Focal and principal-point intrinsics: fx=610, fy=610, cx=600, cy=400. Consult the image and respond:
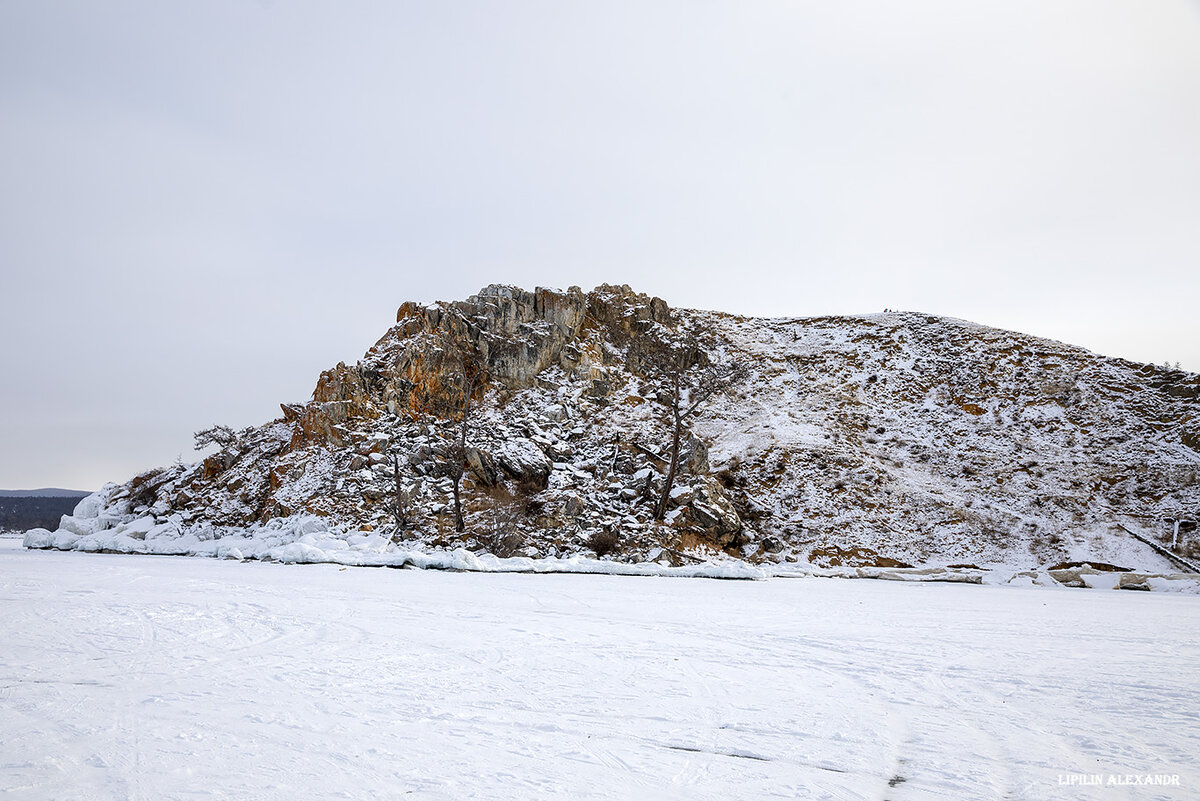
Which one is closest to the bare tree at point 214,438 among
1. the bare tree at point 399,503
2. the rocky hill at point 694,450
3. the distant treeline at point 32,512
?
the rocky hill at point 694,450

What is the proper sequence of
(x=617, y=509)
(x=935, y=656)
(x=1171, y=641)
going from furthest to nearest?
(x=617, y=509) → (x=1171, y=641) → (x=935, y=656)

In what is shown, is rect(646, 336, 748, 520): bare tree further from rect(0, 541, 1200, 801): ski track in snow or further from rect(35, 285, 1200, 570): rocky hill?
rect(0, 541, 1200, 801): ski track in snow

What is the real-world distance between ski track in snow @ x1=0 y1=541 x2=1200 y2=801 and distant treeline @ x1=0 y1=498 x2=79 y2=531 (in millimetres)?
83082

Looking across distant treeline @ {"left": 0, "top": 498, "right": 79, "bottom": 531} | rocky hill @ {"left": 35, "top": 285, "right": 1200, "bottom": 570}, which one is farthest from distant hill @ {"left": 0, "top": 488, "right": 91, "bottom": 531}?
rocky hill @ {"left": 35, "top": 285, "right": 1200, "bottom": 570}

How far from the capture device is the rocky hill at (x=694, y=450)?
2544 cm

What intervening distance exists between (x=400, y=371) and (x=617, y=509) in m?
15.8

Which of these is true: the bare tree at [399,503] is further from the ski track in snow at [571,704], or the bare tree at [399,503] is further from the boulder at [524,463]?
the ski track in snow at [571,704]

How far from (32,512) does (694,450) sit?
11114cm

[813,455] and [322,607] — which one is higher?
[813,455]

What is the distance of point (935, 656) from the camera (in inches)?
259

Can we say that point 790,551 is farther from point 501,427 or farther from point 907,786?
Result: point 907,786

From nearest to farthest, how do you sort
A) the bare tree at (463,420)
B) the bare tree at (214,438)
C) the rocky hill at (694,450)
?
1. the rocky hill at (694,450)
2. the bare tree at (463,420)
3. the bare tree at (214,438)

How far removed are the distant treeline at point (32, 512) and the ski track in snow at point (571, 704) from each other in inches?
3271

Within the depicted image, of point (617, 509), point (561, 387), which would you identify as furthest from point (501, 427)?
point (617, 509)
